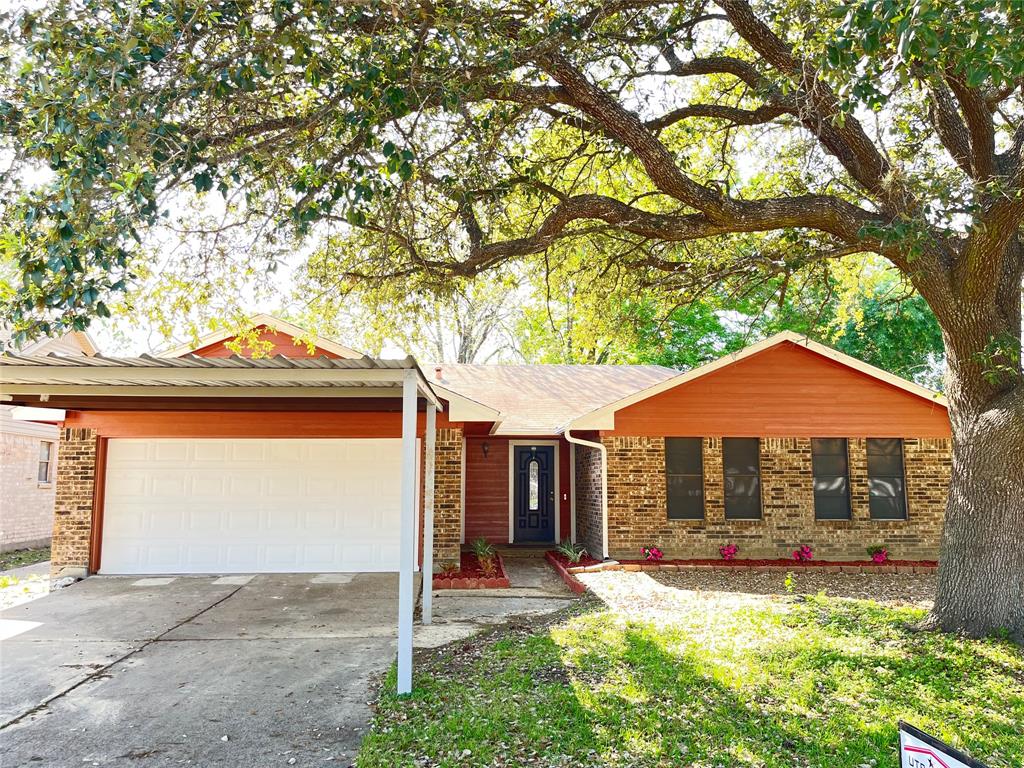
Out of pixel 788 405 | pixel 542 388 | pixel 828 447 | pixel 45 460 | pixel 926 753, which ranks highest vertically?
pixel 542 388

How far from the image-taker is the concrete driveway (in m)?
4.47

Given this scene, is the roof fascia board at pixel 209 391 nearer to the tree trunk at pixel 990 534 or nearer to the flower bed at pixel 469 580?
the flower bed at pixel 469 580

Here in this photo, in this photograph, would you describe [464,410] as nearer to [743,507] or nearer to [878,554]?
[743,507]

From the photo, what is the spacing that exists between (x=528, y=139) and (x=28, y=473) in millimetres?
13892

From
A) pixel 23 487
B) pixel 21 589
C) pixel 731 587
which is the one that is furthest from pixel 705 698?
pixel 23 487

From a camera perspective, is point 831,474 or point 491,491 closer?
point 831,474

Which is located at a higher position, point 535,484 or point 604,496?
point 535,484

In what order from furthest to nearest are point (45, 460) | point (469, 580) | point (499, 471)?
point (45, 460)
point (499, 471)
point (469, 580)

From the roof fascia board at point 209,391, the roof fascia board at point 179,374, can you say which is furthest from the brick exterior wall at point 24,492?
the roof fascia board at point 179,374

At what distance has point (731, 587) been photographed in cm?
1007

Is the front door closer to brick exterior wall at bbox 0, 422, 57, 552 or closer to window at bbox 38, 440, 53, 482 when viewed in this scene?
brick exterior wall at bbox 0, 422, 57, 552

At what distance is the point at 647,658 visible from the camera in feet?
20.3

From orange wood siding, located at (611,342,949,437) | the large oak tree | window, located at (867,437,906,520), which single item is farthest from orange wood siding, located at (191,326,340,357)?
window, located at (867,437,906,520)

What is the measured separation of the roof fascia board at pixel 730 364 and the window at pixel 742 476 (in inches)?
56.1
